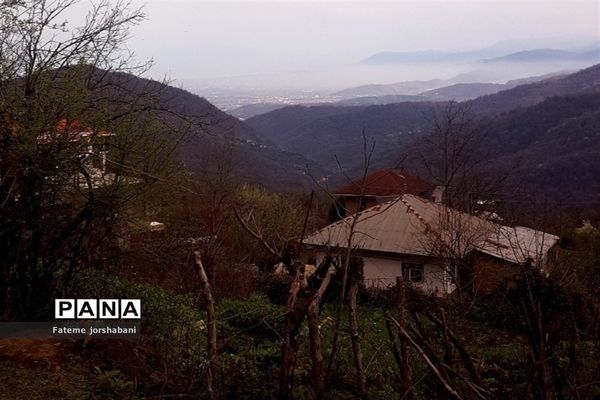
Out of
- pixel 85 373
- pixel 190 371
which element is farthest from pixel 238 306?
pixel 190 371

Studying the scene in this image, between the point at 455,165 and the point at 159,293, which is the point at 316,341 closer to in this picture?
the point at 159,293

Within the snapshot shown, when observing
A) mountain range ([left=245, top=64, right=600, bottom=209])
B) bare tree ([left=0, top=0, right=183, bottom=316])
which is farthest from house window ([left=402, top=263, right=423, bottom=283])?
bare tree ([left=0, top=0, right=183, bottom=316])

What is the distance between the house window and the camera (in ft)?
57.7

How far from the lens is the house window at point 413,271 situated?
17.6 m

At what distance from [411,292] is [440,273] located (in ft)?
14.5

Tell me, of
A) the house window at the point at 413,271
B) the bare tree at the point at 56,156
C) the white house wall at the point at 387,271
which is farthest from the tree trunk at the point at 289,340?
the house window at the point at 413,271

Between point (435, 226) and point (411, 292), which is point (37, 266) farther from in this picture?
point (435, 226)

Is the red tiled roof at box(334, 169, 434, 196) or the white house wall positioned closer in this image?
the white house wall

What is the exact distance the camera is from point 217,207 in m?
15.2

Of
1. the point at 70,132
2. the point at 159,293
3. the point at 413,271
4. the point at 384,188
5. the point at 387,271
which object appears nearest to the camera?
the point at 70,132

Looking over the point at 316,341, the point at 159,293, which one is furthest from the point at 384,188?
the point at 316,341

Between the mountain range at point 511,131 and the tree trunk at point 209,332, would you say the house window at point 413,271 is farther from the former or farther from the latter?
the tree trunk at point 209,332

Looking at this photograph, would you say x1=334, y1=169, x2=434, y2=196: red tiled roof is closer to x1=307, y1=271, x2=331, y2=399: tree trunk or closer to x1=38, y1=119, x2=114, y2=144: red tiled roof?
x1=38, y1=119, x2=114, y2=144: red tiled roof

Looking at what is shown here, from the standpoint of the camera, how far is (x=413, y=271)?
17.8m
